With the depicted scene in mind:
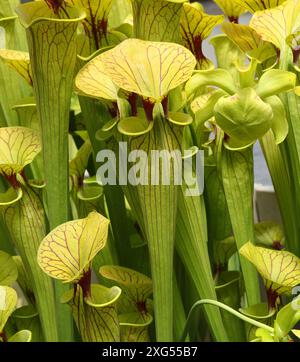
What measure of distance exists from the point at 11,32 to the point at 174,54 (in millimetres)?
→ 292

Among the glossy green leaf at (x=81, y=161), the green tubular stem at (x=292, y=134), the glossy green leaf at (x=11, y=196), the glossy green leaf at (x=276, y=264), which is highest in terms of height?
the green tubular stem at (x=292, y=134)

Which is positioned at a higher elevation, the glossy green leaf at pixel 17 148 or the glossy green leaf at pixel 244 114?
the glossy green leaf at pixel 244 114

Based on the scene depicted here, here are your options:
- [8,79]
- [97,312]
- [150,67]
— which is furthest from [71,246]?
[8,79]

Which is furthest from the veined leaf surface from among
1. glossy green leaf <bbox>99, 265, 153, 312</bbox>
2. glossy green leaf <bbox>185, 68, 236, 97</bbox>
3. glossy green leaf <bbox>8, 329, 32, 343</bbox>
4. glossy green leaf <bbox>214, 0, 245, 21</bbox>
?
glossy green leaf <bbox>214, 0, 245, 21</bbox>

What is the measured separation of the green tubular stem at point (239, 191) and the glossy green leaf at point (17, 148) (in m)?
0.19

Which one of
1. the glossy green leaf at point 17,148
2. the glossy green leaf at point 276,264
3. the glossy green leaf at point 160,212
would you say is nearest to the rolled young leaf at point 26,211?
the glossy green leaf at point 17,148

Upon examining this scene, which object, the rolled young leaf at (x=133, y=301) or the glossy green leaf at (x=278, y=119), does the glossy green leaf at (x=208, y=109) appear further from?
the rolled young leaf at (x=133, y=301)

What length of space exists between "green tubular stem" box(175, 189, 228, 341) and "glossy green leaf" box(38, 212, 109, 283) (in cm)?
11

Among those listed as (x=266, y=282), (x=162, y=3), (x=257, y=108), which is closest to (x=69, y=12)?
(x=162, y=3)

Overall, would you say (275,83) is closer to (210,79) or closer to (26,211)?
(210,79)

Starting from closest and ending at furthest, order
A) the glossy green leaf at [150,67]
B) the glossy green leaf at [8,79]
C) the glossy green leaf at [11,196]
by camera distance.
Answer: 1. the glossy green leaf at [150,67]
2. the glossy green leaf at [11,196]
3. the glossy green leaf at [8,79]

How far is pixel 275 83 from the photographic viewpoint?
659mm

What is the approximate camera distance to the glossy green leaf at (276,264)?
2.27 feet
